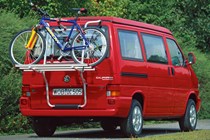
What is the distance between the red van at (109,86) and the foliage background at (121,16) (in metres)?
1.53

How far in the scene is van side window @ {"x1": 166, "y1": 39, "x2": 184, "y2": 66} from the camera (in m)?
16.4

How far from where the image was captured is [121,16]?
95.0 feet

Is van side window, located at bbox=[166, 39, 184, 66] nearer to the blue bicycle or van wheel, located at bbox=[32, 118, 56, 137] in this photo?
the blue bicycle

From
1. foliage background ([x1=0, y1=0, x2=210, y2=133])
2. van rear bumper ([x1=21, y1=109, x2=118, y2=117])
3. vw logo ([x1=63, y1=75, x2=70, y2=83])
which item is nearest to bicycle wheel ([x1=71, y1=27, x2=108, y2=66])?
vw logo ([x1=63, y1=75, x2=70, y2=83])

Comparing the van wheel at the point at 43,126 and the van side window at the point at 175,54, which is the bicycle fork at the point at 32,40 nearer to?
the van wheel at the point at 43,126

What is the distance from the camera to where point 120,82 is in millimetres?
13727

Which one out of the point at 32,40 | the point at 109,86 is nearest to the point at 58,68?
the point at 32,40

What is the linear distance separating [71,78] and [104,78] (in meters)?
0.67

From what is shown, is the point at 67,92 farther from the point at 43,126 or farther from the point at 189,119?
the point at 189,119

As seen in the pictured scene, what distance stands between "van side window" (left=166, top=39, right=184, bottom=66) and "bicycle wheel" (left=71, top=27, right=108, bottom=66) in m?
3.02

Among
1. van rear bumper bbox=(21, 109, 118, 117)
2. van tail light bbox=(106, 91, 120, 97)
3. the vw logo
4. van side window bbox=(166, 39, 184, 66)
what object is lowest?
van rear bumper bbox=(21, 109, 118, 117)

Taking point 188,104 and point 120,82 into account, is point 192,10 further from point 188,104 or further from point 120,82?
point 120,82

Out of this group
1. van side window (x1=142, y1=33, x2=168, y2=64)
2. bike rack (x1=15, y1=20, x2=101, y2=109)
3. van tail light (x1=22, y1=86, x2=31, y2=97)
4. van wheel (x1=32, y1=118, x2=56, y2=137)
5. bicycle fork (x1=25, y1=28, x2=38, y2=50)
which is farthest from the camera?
van side window (x1=142, y1=33, x2=168, y2=64)

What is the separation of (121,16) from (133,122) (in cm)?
1500
